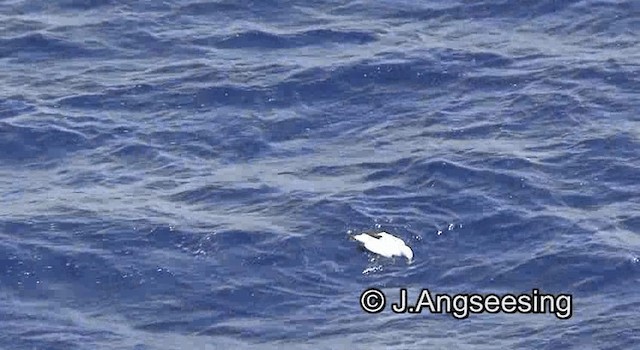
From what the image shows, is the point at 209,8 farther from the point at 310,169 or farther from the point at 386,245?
the point at 386,245

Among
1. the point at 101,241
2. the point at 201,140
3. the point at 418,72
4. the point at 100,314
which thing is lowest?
the point at 100,314

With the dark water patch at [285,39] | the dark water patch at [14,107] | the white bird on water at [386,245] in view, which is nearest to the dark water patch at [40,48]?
the dark water patch at [14,107]

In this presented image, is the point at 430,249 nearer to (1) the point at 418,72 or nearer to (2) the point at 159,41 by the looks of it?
(1) the point at 418,72

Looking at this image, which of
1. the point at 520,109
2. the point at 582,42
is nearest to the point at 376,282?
the point at 520,109

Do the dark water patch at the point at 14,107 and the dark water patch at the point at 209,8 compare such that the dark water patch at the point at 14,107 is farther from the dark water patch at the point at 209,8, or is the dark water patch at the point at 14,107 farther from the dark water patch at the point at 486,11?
the dark water patch at the point at 486,11

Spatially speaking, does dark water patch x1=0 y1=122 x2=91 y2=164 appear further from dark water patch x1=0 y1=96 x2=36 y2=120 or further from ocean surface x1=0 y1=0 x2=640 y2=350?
dark water patch x1=0 y1=96 x2=36 y2=120
